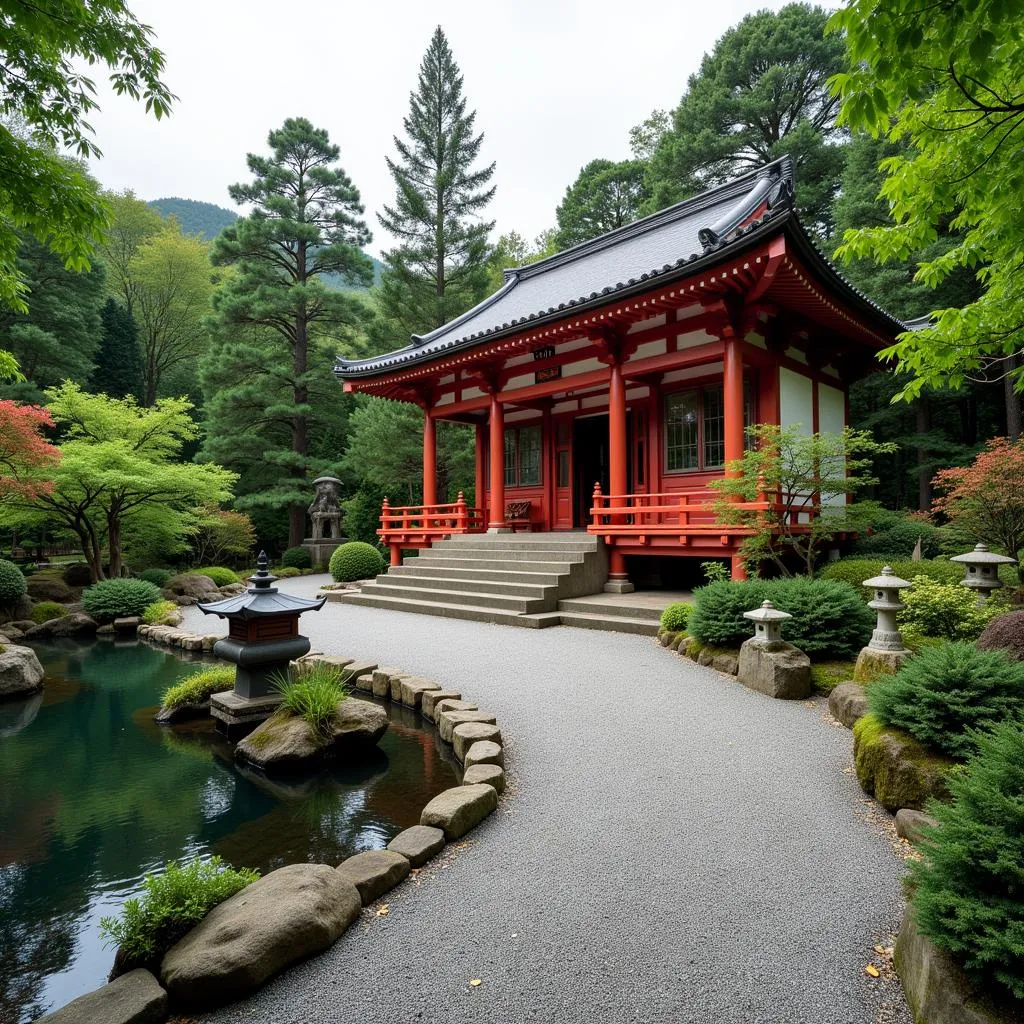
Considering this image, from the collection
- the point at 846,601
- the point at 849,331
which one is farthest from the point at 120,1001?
the point at 849,331

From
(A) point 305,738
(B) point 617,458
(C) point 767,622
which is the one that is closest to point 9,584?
(A) point 305,738

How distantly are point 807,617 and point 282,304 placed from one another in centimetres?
1799

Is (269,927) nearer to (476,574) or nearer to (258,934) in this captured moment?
(258,934)

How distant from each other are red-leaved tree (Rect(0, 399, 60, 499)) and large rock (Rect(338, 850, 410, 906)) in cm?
1006

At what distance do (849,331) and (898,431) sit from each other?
890cm

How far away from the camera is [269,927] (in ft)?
6.67

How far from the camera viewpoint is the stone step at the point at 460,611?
7.95 meters

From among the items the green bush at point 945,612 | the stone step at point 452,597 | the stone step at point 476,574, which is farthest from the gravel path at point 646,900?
the stone step at point 476,574

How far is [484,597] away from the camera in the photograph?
891cm

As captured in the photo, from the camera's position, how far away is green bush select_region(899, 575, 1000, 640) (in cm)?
497

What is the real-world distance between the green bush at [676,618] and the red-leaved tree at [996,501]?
4.54 metres

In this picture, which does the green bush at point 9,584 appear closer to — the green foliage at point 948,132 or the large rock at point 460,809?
the large rock at point 460,809

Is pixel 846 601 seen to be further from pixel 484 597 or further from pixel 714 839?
pixel 484 597

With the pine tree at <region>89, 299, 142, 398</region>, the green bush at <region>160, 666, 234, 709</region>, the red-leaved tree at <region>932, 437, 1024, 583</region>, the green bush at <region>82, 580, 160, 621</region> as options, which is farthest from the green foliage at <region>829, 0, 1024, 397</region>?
the pine tree at <region>89, 299, 142, 398</region>
